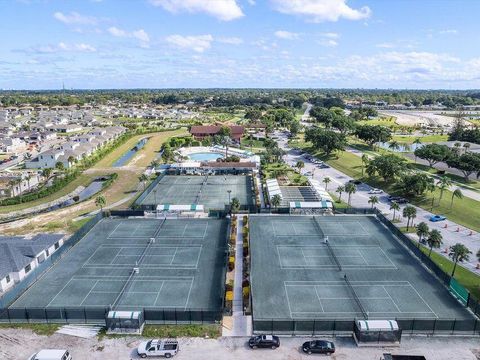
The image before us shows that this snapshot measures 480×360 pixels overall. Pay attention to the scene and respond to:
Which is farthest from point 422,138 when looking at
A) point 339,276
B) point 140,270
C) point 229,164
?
point 140,270

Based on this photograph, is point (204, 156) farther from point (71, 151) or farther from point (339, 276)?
point (339, 276)

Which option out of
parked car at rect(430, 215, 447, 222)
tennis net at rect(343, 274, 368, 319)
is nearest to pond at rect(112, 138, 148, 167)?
tennis net at rect(343, 274, 368, 319)

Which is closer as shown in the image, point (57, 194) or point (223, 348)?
point (223, 348)

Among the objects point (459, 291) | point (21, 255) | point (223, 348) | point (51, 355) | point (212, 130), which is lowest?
point (223, 348)

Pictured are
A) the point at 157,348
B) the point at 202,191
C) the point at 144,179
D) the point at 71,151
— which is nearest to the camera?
the point at 157,348

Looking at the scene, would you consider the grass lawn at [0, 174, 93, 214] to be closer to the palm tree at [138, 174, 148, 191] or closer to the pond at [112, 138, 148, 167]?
the palm tree at [138, 174, 148, 191]
